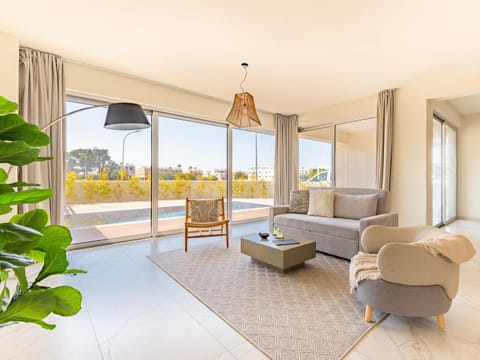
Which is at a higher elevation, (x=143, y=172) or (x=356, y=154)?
(x=356, y=154)

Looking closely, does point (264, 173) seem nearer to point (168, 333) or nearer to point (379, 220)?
point (379, 220)

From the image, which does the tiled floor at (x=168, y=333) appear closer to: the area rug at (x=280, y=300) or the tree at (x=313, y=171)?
the area rug at (x=280, y=300)

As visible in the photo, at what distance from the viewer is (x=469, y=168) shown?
5805mm

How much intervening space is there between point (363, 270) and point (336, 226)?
4.37 ft

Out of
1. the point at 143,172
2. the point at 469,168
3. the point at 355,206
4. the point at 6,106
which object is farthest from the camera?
the point at 469,168

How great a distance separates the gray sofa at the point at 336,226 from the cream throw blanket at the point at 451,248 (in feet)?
4.04

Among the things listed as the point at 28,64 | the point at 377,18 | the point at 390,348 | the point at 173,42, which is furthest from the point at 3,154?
the point at 28,64

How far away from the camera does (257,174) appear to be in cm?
595

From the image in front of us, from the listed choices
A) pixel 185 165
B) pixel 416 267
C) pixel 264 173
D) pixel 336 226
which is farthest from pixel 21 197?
pixel 264 173

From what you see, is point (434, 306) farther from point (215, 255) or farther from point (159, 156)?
point (159, 156)

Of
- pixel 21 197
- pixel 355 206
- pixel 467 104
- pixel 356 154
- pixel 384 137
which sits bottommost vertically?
pixel 355 206

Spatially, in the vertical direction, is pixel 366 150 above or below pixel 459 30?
below

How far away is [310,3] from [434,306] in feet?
8.32

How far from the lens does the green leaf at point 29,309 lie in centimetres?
45
